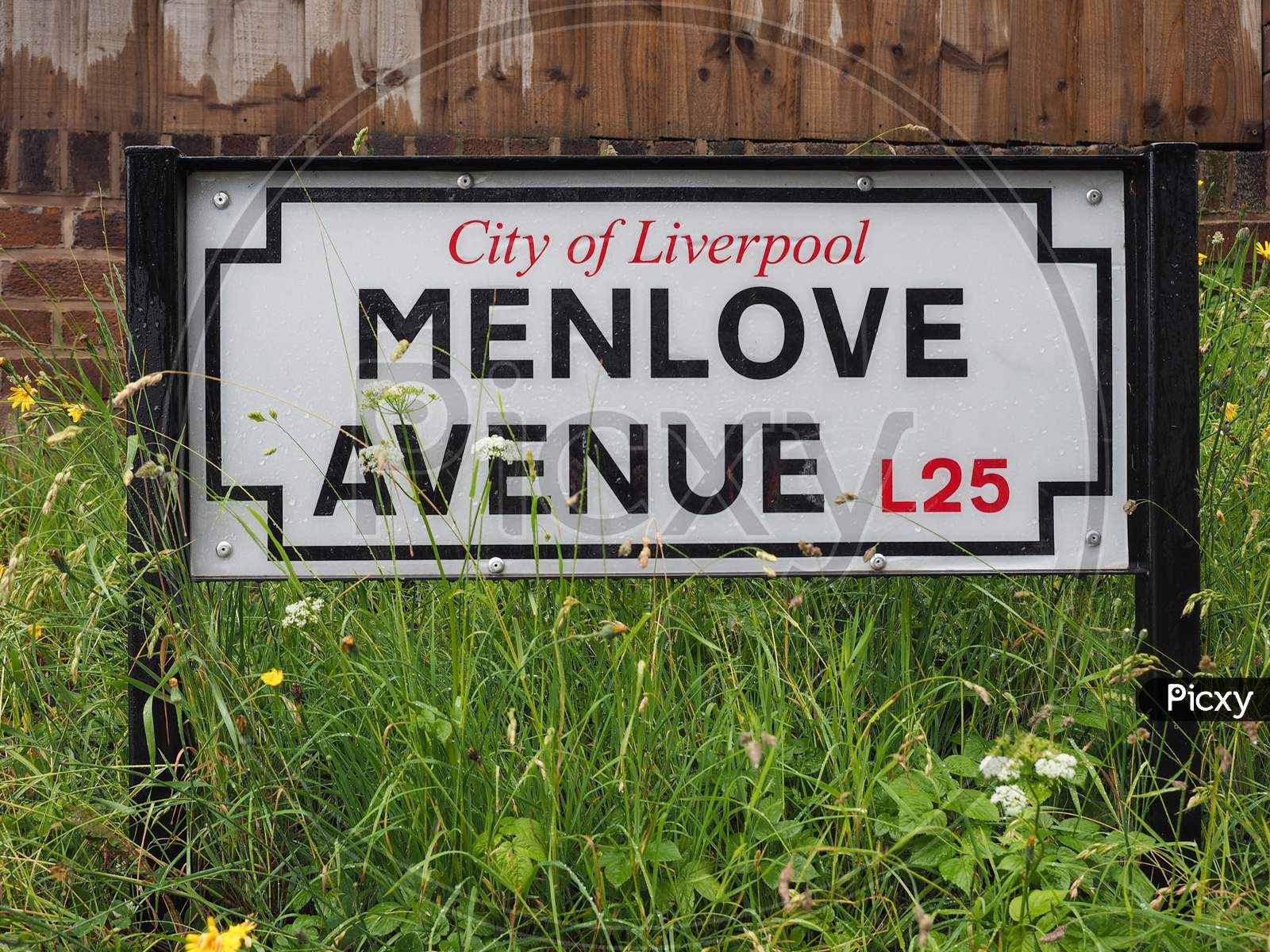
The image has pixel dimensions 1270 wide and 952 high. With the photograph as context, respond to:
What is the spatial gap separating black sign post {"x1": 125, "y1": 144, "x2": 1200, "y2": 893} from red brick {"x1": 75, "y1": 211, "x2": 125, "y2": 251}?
177 cm

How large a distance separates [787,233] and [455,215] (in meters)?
0.61

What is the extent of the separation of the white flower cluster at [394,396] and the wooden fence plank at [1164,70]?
2781mm

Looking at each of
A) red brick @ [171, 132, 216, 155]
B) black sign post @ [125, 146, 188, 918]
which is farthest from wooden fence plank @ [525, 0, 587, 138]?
black sign post @ [125, 146, 188, 918]

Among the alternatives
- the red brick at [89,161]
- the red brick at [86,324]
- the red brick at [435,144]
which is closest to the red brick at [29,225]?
the red brick at [89,161]

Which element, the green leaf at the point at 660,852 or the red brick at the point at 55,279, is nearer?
the green leaf at the point at 660,852

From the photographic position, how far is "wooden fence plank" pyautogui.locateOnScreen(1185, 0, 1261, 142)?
335 centimetres

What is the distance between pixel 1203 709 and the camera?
175 cm

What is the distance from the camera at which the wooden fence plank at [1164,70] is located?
3.33 meters

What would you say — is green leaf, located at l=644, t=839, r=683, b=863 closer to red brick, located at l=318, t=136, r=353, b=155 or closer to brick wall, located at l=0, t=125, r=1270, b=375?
brick wall, located at l=0, t=125, r=1270, b=375

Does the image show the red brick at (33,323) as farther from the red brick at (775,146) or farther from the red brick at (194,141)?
the red brick at (775,146)

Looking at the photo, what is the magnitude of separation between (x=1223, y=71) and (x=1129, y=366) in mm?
2242

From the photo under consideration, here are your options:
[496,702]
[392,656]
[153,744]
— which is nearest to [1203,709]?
[496,702]

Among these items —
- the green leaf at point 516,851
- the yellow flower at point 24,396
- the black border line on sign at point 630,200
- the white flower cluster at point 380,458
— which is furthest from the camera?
the yellow flower at point 24,396

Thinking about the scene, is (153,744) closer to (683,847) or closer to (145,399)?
(145,399)
